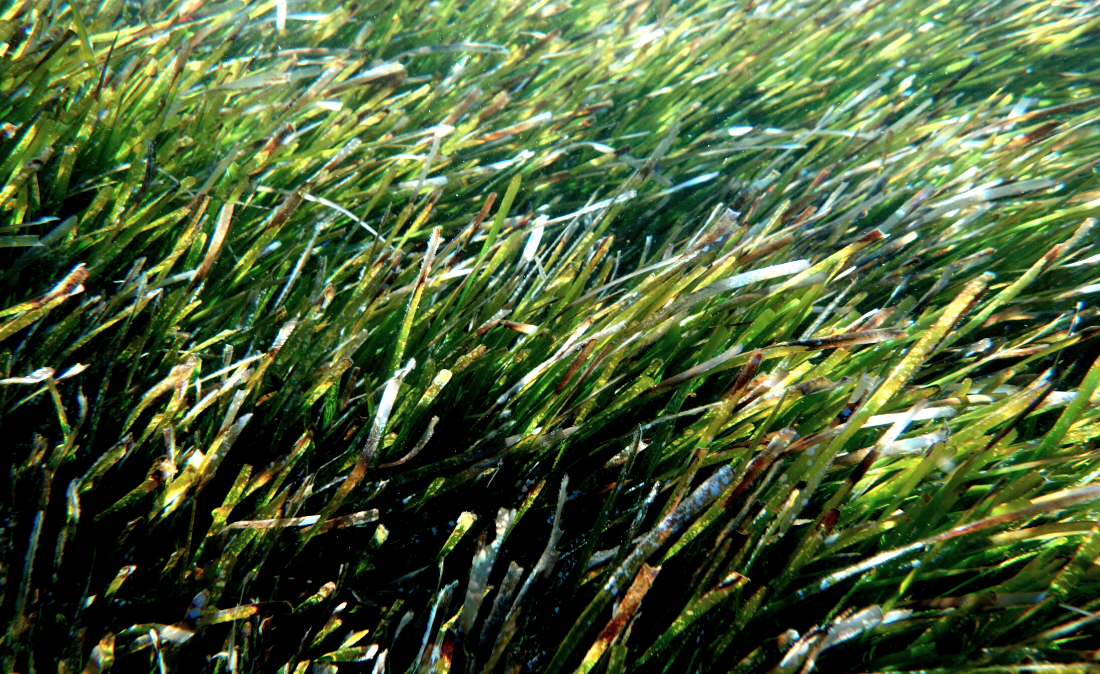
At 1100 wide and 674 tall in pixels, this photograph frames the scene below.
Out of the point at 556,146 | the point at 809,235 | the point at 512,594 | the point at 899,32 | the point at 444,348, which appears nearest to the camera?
the point at 512,594

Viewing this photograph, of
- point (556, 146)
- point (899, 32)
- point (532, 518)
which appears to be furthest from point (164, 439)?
point (899, 32)

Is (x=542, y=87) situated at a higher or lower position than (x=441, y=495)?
higher

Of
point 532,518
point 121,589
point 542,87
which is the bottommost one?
point 532,518

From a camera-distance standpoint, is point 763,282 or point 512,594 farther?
point 763,282

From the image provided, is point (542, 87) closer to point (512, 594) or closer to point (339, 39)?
point (339, 39)

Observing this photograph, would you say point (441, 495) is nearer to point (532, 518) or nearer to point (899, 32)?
point (532, 518)

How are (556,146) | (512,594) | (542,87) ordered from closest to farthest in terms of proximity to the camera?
(512,594) → (556,146) → (542,87)
